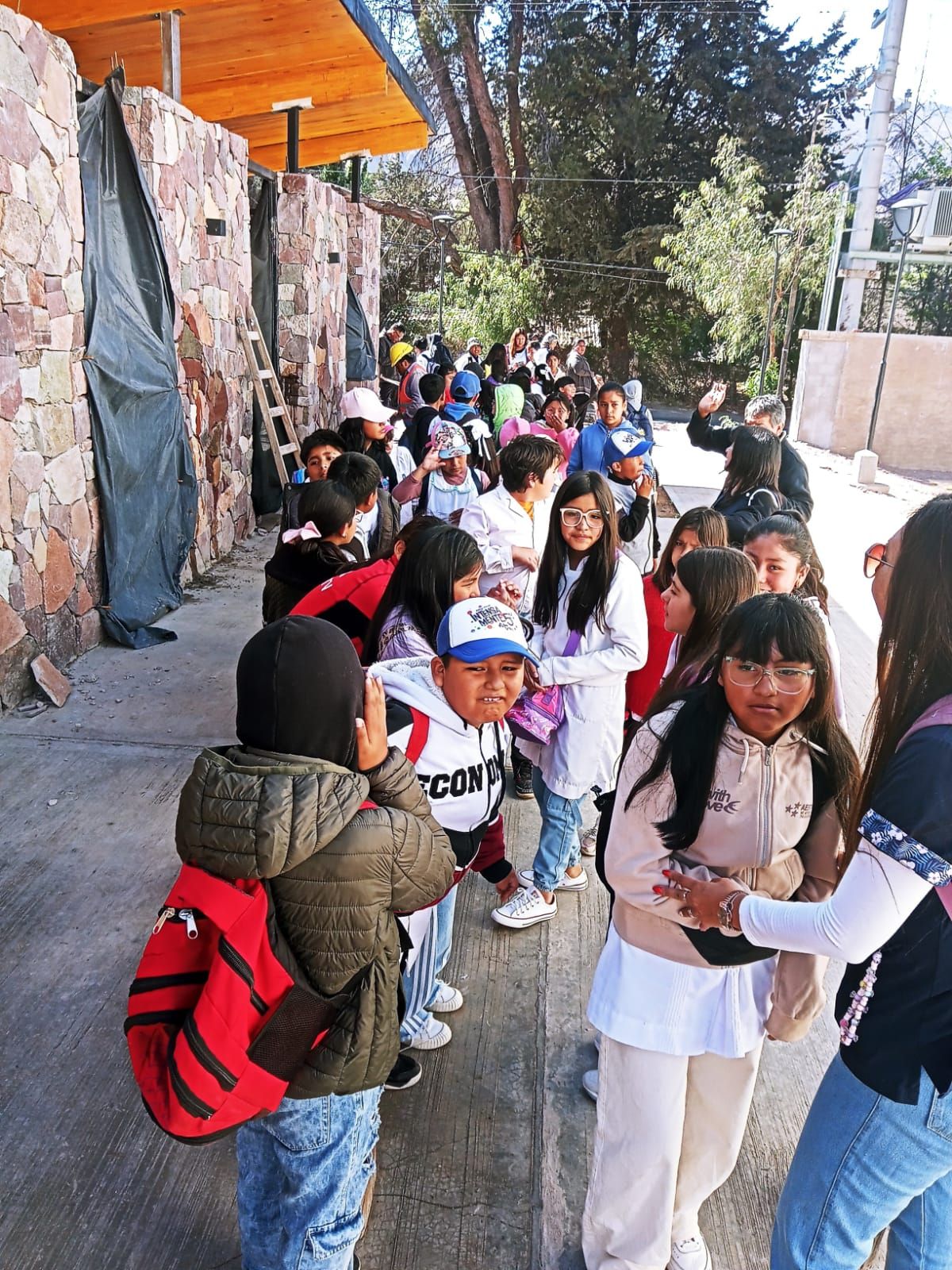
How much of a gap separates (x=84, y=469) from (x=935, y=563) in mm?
5435

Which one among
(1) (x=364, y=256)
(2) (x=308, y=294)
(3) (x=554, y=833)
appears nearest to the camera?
(3) (x=554, y=833)

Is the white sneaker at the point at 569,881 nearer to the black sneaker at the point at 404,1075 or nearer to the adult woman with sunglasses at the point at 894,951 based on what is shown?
the black sneaker at the point at 404,1075

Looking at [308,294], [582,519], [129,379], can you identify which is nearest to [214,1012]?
[582,519]

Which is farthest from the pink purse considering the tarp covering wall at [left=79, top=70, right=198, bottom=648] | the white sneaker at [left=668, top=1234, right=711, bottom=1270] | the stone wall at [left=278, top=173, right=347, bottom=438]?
the stone wall at [left=278, top=173, right=347, bottom=438]

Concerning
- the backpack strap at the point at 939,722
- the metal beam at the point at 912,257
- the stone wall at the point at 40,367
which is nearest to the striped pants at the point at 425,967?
the backpack strap at the point at 939,722

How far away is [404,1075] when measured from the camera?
2.70 m

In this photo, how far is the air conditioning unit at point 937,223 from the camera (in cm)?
1761

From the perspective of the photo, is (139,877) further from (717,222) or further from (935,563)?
(717,222)

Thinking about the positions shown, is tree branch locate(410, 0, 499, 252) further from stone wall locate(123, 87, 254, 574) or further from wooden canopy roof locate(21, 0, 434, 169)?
stone wall locate(123, 87, 254, 574)

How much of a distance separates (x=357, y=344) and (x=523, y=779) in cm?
1033

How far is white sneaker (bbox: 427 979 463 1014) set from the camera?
9.82 ft

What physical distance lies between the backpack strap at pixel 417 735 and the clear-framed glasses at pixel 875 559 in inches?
41.6

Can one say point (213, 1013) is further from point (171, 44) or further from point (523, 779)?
point (171, 44)

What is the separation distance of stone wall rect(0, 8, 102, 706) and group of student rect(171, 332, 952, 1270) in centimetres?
322
